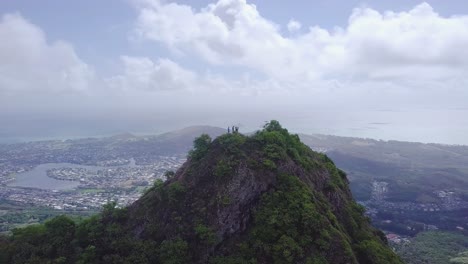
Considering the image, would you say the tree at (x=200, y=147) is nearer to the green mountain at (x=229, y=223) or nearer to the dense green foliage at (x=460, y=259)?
the green mountain at (x=229, y=223)

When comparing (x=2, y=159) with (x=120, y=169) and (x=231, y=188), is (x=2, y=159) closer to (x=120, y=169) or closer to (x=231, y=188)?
(x=120, y=169)

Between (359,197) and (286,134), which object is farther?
(359,197)

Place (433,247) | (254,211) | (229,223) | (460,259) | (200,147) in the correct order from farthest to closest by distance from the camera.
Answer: (433,247), (460,259), (200,147), (254,211), (229,223)

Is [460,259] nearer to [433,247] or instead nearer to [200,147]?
[433,247]

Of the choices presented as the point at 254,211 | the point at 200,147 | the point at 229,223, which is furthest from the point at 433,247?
the point at 229,223

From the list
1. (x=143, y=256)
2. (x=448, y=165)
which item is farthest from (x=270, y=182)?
(x=448, y=165)

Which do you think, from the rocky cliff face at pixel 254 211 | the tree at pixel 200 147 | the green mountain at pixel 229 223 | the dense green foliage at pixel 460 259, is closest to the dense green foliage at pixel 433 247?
the dense green foliage at pixel 460 259
